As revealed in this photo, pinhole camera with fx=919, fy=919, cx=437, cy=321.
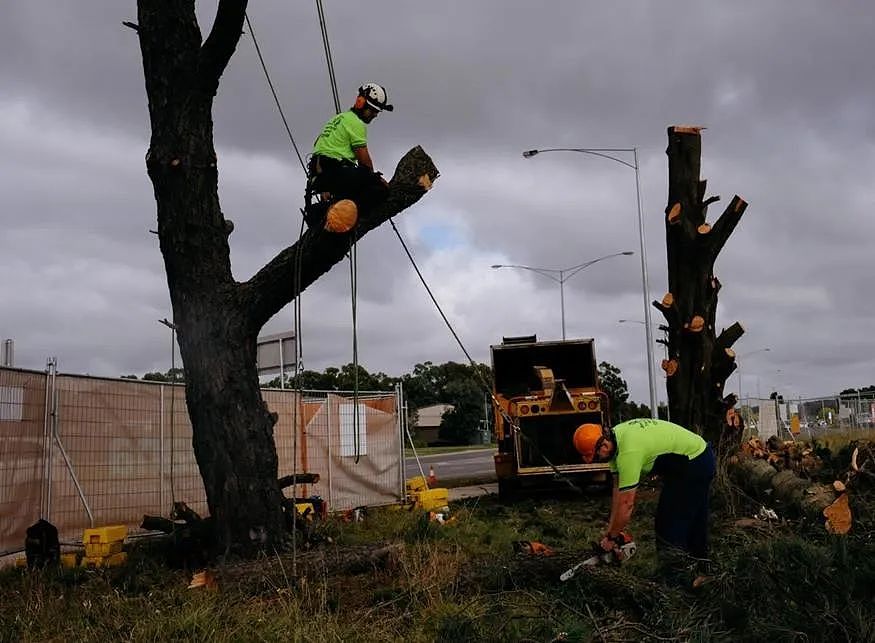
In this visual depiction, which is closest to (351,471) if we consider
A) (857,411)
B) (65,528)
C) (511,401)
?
(511,401)

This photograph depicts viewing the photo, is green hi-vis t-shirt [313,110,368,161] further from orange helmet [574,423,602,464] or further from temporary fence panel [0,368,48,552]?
temporary fence panel [0,368,48,552]

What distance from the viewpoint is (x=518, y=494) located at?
15.6 metres

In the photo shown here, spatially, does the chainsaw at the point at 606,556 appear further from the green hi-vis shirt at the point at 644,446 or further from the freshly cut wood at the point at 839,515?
the freshly cut wood at the point at 839,515

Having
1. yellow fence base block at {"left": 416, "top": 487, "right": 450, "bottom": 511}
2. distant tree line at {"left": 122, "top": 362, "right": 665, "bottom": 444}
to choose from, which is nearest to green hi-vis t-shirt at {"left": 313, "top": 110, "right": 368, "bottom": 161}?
yellow fence base block at {"left": 416, "top": 487, "right": 450, "bottom": 511}

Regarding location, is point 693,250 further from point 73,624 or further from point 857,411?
point 857,411

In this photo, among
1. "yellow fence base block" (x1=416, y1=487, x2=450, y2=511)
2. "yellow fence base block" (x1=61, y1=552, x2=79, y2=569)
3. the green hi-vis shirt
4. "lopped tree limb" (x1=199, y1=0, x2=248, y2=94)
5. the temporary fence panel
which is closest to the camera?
the green hi-vis shirt

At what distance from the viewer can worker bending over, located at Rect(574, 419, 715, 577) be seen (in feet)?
21.4

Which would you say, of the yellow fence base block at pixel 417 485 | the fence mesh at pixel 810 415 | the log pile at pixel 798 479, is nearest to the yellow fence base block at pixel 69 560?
the yellow fence base block at pixel 417 485

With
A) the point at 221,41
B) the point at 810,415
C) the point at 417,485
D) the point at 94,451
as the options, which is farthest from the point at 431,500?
the point at 810,415

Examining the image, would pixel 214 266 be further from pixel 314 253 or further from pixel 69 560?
pixel 69 560

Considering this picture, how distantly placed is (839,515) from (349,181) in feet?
18.0

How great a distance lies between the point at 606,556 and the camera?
6129 millimetres

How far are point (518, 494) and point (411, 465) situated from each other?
19377 millimetres

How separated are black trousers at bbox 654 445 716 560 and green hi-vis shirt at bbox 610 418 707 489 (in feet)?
0.37
